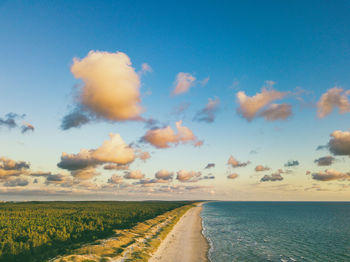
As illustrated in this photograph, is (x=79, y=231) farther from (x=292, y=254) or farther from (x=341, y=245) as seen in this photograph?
(x=341, y=245)

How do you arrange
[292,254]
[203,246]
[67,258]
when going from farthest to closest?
1. [203,246]
2. [292,254]
3. [67,258]

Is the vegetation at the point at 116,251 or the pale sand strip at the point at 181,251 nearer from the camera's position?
the vegetation at the point at 116,251

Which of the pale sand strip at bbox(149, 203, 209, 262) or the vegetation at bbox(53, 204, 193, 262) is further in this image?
the pale sand strip at bbox(149, 203, 209, 262)

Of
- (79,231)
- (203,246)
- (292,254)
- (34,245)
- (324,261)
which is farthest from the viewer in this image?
(79,231)

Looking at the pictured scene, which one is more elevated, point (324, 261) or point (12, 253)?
point (12, 253)

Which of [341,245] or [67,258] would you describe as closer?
[67,258]

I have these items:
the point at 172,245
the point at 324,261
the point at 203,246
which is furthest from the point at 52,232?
the point at 324,261

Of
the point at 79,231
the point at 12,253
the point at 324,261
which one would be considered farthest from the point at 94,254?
the point at 324,261

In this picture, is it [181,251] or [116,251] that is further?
[181,251]

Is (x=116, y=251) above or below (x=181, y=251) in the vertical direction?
above

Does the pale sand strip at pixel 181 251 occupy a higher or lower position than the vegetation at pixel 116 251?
lower

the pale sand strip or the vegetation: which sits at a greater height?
the vegetation
